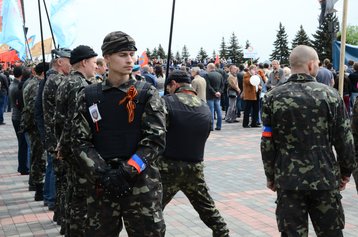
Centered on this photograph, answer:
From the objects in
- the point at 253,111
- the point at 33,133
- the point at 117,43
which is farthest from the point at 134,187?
the point at 253,111

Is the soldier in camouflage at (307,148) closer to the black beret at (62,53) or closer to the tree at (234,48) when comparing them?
the black beret at (62,53)

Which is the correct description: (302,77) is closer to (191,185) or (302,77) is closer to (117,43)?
(117,43)

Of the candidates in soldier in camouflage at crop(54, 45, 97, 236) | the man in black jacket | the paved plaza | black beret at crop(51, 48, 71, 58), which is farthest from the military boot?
the man in black jacket

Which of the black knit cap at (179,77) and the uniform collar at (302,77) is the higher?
the uniform collar at (302,77)

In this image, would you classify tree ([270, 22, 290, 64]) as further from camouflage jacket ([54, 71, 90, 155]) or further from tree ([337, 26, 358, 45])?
camouflage jacket ([54, 71, 90, 155])

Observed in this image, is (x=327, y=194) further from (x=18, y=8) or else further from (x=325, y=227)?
(x=18, y=8)

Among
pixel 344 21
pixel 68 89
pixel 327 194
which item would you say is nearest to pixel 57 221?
pixel 68 89

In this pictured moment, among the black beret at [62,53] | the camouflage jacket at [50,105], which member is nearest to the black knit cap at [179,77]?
the camouflage jacket at [50,105]

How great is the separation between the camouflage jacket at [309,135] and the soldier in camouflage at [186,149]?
1064mm

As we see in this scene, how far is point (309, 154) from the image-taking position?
380 centimetres

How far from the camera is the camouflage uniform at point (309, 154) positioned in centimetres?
379

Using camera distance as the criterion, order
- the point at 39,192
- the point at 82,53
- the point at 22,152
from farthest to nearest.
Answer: the point at 22,152, the point at 39,192, the point at 82,53

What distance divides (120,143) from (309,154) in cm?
143

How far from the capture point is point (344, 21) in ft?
20.5
